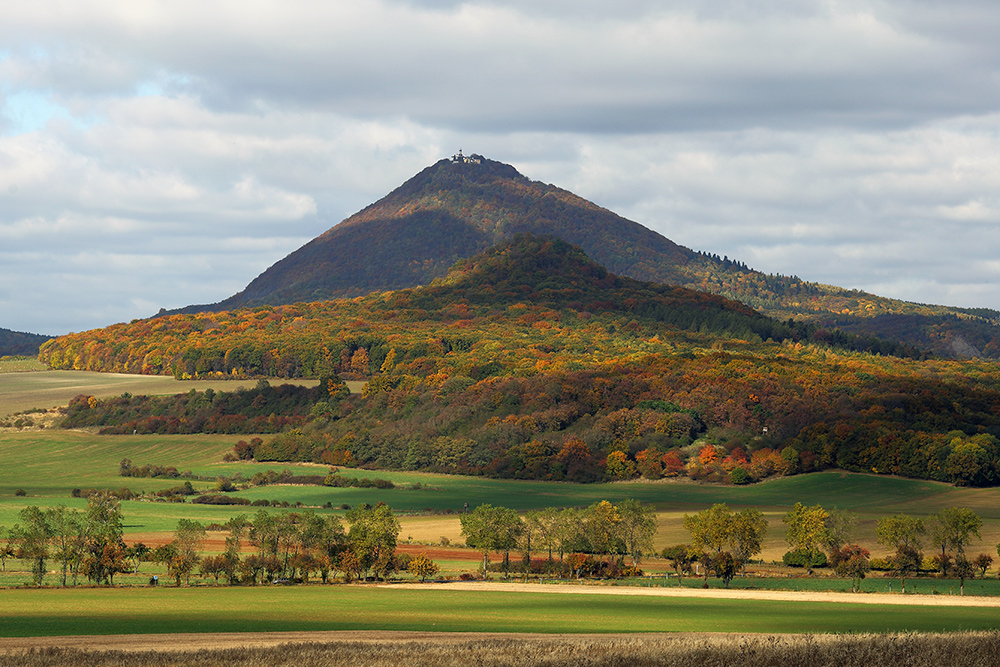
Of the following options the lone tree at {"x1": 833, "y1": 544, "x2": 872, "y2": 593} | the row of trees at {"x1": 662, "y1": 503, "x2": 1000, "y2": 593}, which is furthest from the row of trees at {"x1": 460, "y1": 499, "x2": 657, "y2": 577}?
the lone tree at {"x1": 833, "y1": 544, "x2": 872, "y2": 593}

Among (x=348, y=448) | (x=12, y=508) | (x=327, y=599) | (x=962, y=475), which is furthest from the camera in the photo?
(x=348, y=448)

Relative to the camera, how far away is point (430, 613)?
207 ft

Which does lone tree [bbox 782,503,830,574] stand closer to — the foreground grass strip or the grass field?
the grass field

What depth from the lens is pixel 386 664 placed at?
42938mm

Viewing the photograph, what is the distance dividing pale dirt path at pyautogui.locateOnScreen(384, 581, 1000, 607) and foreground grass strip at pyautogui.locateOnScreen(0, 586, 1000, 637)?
3111mm

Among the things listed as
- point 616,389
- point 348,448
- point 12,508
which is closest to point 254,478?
point 348,448

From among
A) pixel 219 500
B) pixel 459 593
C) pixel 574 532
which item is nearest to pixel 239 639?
pixel 459 593

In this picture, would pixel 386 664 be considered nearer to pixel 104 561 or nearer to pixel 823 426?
pixel 104 561

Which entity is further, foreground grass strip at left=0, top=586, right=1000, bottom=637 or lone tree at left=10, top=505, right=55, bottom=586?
lone tree at left=10, top=505, right=55, bottom=586

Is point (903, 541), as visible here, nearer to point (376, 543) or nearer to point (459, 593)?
point (459, 593)

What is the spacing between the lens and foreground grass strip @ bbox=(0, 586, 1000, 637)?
5591 centimetres

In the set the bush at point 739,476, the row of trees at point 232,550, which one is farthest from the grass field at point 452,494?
the row of trees at point 232,550

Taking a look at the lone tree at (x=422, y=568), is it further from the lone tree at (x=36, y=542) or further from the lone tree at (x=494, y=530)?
the lone tree at (x=36, y=542)

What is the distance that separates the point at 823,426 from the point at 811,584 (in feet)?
293
